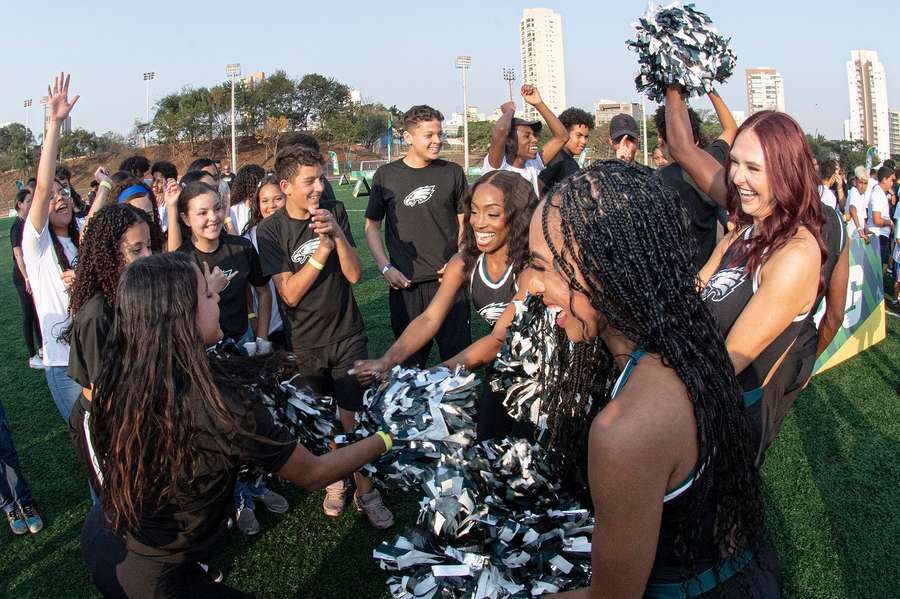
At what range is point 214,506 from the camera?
7.20 ft

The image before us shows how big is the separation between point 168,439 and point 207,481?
18 cm

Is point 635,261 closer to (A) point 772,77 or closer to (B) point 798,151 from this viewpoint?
(B) point 798,151

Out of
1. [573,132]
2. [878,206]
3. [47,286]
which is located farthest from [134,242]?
[878,206]

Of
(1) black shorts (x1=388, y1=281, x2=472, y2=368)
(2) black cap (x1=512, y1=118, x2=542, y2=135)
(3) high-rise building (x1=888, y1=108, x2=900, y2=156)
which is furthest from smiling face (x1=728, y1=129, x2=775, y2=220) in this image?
(3) high-rise building (x1=888, y1=108, x2=900, y2=156)

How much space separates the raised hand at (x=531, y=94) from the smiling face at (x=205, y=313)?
17.3 ft

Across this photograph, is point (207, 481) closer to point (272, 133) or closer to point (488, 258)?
point (488, 258)

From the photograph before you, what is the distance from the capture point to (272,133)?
217 ft

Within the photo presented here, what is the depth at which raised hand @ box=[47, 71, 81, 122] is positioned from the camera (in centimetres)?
405

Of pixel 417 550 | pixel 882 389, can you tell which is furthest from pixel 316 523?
pixel 882 389

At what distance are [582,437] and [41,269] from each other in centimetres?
356

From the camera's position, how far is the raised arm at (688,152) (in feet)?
9.12

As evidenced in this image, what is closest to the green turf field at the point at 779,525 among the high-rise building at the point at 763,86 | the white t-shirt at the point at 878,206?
the white t-shirt at the point at 878,206

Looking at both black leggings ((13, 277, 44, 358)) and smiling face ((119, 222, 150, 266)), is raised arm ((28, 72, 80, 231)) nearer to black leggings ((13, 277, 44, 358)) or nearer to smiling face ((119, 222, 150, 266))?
smiling face ((119, 222, 150, 266))

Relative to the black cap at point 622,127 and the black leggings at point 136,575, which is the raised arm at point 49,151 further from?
the black cap at point 622,127
